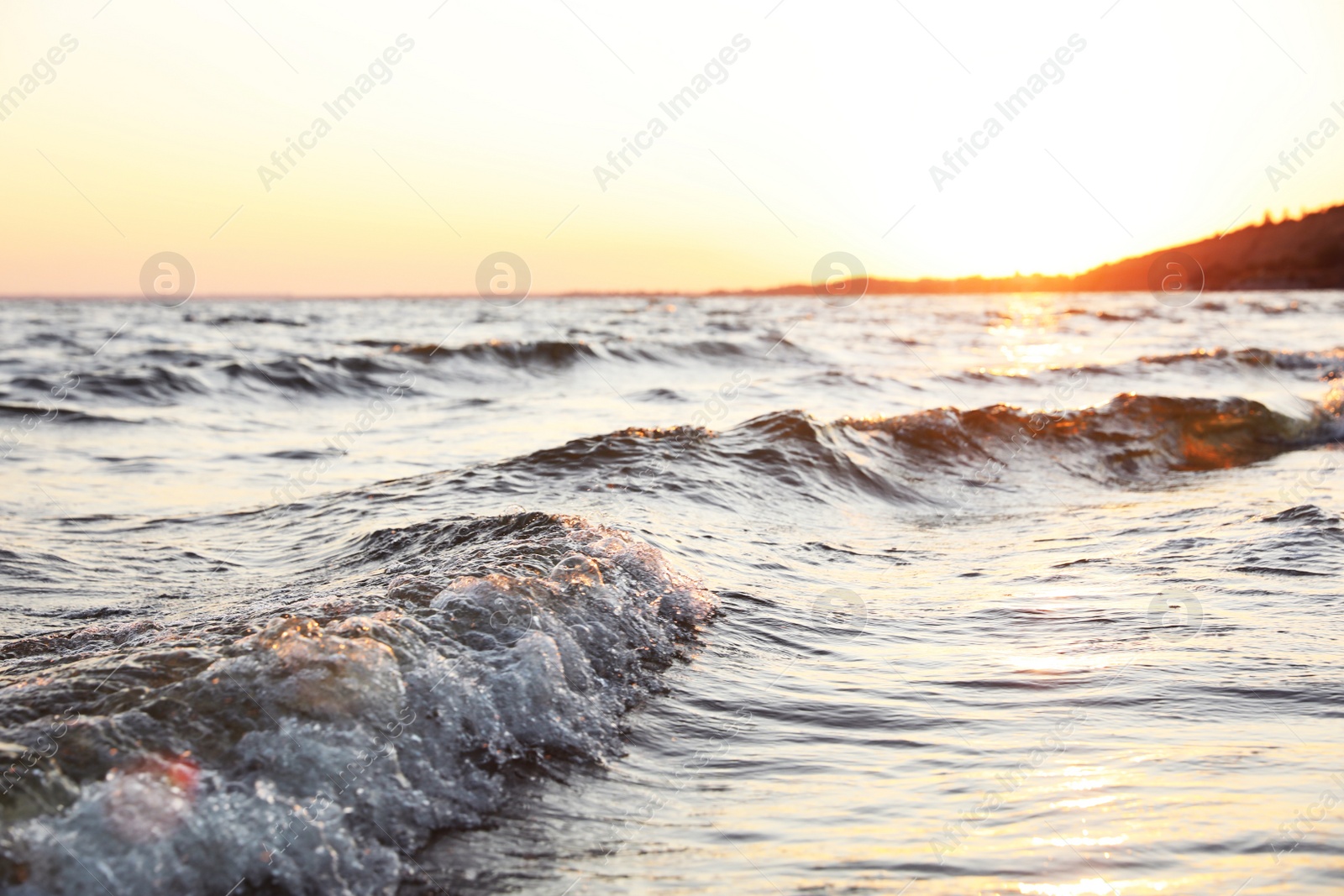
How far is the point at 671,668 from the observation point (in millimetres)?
4344

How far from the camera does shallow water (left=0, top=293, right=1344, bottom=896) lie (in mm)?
2666

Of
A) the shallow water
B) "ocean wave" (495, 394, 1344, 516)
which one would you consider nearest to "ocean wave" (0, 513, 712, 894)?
the shallow water

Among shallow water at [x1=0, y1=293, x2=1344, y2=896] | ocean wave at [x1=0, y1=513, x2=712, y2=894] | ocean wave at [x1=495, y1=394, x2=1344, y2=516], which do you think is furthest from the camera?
ocean wave at [x1=495, y1=394, x2=1344, y2=516]

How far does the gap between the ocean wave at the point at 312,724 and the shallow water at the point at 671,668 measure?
0.01 m

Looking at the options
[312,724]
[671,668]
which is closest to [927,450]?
[671,668]

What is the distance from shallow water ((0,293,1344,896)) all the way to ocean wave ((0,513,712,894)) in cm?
1

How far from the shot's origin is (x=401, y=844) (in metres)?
2.75

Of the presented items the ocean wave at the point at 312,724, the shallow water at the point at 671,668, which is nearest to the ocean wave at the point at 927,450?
the shallow water at the point at 671,668

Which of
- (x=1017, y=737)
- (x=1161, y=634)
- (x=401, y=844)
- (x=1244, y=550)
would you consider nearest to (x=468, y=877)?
(x=401, y=844)

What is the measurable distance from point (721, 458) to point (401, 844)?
271 inches

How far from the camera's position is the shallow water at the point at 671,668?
267cm

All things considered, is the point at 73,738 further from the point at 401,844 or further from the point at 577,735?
the point at 577,735

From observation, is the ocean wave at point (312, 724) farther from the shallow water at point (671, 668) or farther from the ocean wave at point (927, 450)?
the ocean wave at point (927, 450)

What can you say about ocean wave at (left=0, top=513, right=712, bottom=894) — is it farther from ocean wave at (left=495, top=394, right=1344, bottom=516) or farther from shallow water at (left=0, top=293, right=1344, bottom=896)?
ocean wave at (left=495, top=394, right=1344, bottom=516)
